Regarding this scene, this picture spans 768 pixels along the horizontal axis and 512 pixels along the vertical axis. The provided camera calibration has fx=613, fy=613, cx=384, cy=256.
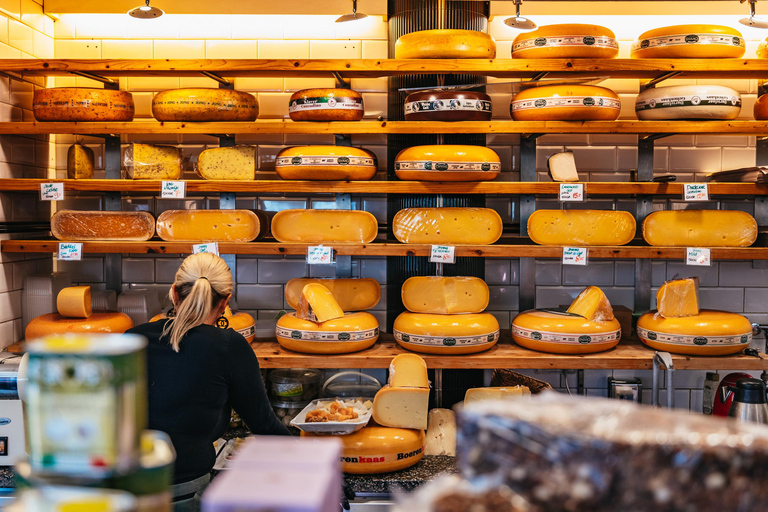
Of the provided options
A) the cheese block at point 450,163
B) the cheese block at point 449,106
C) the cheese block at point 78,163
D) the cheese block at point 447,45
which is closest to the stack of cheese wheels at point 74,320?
the cheese block at point 78,163

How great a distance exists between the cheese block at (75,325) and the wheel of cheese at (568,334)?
184 cm

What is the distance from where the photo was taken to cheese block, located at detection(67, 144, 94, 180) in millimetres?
2969

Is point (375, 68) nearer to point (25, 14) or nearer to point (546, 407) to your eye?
point (25, 14)

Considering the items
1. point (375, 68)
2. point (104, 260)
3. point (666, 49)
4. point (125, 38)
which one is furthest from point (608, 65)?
point (104, 260)

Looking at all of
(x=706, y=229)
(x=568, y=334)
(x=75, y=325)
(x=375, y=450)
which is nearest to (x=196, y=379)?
(x=375, y=450)

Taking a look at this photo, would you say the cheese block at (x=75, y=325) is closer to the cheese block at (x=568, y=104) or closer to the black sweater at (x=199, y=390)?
the black sweater at (x=199, y=390)

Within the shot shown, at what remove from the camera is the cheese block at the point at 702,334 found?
2.64 m

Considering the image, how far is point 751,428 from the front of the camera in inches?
33.6

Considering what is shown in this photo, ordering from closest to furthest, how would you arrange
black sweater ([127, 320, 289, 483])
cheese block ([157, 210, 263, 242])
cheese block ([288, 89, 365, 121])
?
black sweater ([127, 320, 289, 483]), cheese block ([288, 89, 365, 121]), cheese block ([157, 210, 263, 242])

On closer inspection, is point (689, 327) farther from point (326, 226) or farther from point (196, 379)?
point (196, 379)

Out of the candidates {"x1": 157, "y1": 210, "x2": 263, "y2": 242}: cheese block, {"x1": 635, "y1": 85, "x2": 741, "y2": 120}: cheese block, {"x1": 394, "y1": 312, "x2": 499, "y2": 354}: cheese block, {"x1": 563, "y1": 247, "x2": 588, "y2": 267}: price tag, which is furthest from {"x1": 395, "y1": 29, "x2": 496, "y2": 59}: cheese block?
{"x1": 394, "y1": 312, "x2": 499, "y2": 354}: cheese block

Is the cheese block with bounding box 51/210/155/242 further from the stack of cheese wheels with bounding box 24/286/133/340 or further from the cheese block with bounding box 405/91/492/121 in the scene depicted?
the cheese block with bounding box 405/91/492/121

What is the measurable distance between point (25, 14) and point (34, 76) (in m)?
0.31

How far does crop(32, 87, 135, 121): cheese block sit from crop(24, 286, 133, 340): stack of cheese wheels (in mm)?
797
